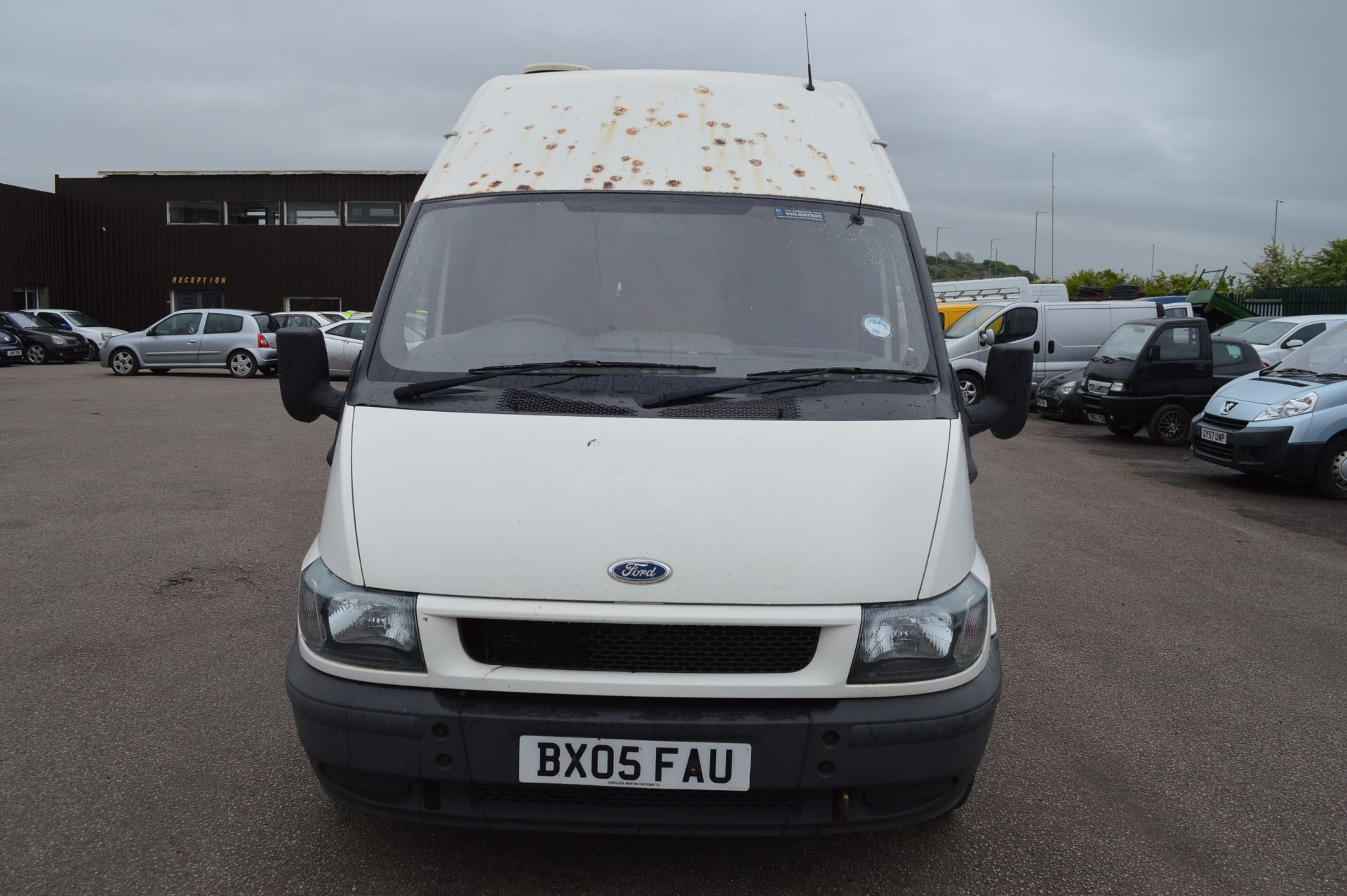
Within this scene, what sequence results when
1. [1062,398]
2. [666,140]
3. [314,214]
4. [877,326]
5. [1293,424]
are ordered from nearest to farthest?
[877,326]
[666,140]
[1293,424]
[1062,398]
[314,214]

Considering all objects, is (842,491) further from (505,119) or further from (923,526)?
(505,119)

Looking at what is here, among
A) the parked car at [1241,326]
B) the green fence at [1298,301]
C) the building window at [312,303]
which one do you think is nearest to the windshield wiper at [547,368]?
the parked car at [1241,326]

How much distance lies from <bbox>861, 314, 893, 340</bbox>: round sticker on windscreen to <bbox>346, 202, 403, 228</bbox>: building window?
39.7 meters

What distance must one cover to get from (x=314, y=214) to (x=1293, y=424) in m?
38.0

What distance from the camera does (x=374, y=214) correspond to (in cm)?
4128

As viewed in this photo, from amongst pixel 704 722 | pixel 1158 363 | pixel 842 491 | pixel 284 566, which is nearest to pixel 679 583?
pixel 704 722

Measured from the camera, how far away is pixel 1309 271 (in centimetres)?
5128

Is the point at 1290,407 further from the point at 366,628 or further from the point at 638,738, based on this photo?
the point at 366,628

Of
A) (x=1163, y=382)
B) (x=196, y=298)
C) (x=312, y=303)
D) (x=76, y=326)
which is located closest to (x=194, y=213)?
(x=196, y=298)

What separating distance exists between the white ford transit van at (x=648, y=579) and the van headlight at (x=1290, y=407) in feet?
26.9

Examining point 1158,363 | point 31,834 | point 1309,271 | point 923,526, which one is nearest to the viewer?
point 923,526

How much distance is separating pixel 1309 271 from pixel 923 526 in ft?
187

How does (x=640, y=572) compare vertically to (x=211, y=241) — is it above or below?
below

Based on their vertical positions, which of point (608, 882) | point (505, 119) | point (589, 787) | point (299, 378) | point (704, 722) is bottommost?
point (608, 882)
